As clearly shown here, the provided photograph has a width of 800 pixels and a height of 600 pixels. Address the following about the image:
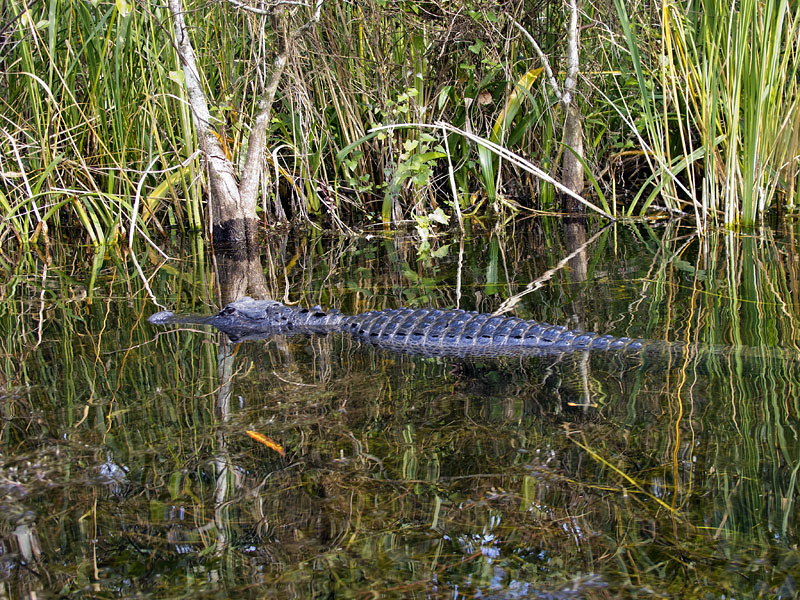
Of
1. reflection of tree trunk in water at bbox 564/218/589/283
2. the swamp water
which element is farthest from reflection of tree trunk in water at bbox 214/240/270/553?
reflection of tree trunk in water at bbox 564/218/589/283

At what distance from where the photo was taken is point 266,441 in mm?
2180

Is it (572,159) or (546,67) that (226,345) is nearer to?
(546,67)

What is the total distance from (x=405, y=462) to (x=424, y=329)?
131 cm

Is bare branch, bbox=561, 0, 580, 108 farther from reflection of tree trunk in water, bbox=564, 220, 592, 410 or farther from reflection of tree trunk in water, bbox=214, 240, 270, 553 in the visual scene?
reflection of tree trunk in water, bbox=214, 240, 270, 553

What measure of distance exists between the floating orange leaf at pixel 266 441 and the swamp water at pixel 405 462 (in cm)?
1

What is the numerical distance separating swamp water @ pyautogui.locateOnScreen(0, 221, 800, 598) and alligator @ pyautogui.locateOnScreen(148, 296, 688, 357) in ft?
0.34

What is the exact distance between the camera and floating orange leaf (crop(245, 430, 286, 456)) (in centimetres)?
212

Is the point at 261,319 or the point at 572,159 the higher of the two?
the point at 572,159

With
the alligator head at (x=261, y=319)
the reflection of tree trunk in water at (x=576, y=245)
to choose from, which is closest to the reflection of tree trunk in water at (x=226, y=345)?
the alligator head at (x=261, y=319)

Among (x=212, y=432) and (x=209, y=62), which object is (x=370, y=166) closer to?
(x=209, y=62)

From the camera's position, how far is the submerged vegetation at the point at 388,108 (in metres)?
4.94

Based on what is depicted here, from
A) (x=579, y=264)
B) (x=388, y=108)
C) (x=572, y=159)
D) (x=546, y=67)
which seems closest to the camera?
(x=579, y=264)

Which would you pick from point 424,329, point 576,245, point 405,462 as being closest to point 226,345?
point 424,329

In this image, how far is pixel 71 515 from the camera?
180 cm
